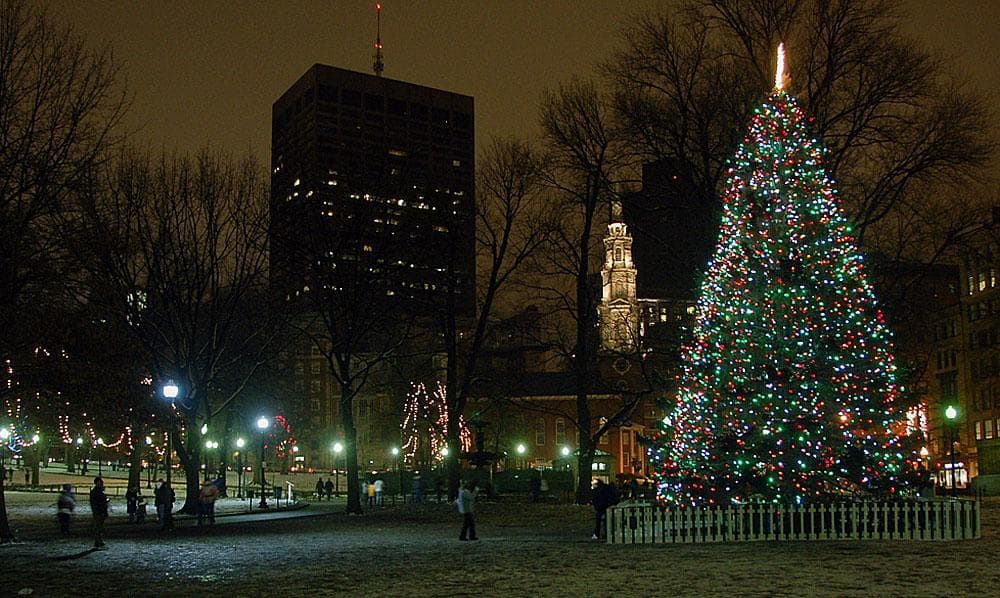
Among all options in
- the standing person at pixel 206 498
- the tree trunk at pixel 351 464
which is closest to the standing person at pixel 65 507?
the standing person at pixel 206 498

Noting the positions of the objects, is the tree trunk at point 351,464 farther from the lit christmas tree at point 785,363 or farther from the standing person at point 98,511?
the lit christmas tree at point 785,363

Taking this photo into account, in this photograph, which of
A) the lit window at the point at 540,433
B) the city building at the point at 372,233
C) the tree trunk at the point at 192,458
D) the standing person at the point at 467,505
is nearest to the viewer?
the standing person at the point at 467,505

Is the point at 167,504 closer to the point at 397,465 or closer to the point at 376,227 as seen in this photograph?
the point at 376,227

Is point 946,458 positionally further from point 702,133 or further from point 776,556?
point 776,556

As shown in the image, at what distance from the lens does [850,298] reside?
24.6m

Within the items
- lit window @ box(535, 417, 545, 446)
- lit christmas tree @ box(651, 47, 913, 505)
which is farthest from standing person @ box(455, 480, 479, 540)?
lit window @ box(535, 417, 545, 446)

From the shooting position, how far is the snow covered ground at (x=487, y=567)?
16.4m

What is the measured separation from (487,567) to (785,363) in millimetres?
8662

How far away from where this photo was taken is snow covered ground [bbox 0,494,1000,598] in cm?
1640

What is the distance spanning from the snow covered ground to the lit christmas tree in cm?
206

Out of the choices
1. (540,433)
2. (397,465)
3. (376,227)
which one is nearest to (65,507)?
(376,227)

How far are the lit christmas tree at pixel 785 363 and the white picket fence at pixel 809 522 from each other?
2.17 feet

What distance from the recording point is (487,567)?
65.1 feet

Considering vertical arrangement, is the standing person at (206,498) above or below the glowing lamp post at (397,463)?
above
